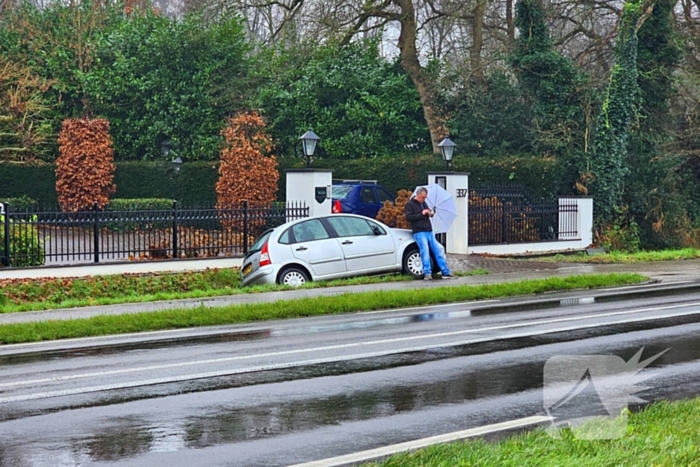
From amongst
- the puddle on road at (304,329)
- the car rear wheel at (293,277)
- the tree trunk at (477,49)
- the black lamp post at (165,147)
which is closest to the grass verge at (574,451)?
the puddle on road at (304,329)

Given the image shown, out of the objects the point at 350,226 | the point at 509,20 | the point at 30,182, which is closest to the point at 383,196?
the point at 350,226

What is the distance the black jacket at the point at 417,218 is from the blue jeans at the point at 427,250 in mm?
96

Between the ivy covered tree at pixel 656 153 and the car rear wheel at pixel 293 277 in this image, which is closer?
the car rear wheel at pixel 293 277

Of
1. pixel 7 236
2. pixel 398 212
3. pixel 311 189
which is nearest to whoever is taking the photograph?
pixel 7 236

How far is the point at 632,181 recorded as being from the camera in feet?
111

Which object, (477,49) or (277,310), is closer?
(277,310)

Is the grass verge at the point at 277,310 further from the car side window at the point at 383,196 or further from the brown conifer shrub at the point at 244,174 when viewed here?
the brown conifer shrub at the point at 244,174

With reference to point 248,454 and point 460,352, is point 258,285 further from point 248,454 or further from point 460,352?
point 248,454

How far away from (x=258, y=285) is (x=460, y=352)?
27.9 feet

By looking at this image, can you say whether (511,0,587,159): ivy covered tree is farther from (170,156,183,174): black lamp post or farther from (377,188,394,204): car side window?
(170,156,183,174): black lamp post

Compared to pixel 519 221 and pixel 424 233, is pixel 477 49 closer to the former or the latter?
pixel 519 221

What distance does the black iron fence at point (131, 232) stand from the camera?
20.7m

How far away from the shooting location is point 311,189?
23.7 metres

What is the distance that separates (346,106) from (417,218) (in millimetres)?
16772
